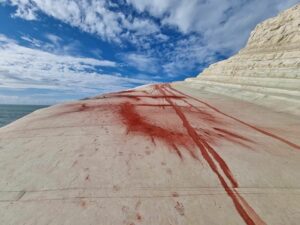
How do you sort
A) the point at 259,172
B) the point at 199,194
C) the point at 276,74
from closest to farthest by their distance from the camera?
1. the point at 199,194
2. the point at 259,172
3. the point at 276,74

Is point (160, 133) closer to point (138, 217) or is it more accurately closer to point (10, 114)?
point (138, 217)

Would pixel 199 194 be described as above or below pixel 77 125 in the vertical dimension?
below

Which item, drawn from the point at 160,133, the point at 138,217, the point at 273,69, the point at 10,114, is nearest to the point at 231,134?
the point at 160,133

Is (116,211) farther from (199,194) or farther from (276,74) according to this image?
(276,74)

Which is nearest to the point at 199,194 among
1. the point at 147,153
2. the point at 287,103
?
the point at 147,153

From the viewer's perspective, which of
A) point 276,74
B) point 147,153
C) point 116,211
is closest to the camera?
point 116,211

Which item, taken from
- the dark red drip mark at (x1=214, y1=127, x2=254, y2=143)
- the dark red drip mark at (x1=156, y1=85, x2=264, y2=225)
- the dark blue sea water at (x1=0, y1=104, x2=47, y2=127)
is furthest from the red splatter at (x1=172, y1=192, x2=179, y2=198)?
the dark blue sea water at (x1=0, y1=104, x2=47, y2=127)

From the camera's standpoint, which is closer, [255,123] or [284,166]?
[284,166]
